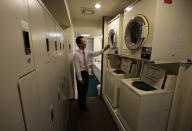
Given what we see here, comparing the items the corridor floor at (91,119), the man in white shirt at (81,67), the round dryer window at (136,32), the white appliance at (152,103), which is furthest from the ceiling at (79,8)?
the corridor floor at (91,119)

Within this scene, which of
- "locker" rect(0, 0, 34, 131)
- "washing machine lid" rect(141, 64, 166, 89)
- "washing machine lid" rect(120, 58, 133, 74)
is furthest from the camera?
"washing machine lid" rect(120, 58, 133, 74)

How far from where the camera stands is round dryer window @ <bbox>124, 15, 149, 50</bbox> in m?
1.04

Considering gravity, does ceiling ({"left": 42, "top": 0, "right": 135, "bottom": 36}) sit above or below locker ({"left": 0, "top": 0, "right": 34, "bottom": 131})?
above

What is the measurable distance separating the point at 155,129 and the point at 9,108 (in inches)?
63.5

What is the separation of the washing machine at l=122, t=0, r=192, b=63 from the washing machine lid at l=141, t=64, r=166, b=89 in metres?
0.25

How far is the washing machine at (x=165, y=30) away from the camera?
93 cm

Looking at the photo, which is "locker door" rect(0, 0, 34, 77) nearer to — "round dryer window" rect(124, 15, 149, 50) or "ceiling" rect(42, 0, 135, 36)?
"ceiling" rect(42, 0, 135, 36)

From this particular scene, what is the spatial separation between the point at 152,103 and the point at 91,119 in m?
1.36

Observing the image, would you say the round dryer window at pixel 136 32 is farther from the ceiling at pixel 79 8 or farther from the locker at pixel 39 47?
the locker at pixel 39 47

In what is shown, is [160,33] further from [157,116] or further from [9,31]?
[9,31]

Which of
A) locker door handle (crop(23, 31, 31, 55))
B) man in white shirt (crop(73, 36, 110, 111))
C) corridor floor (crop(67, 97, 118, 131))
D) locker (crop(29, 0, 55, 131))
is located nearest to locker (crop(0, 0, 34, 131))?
locker door handle (crop(23, 31, 31, 55))

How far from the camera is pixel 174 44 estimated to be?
40.3 inches

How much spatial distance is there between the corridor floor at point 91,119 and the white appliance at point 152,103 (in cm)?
64

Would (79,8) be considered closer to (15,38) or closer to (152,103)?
(15,38)
